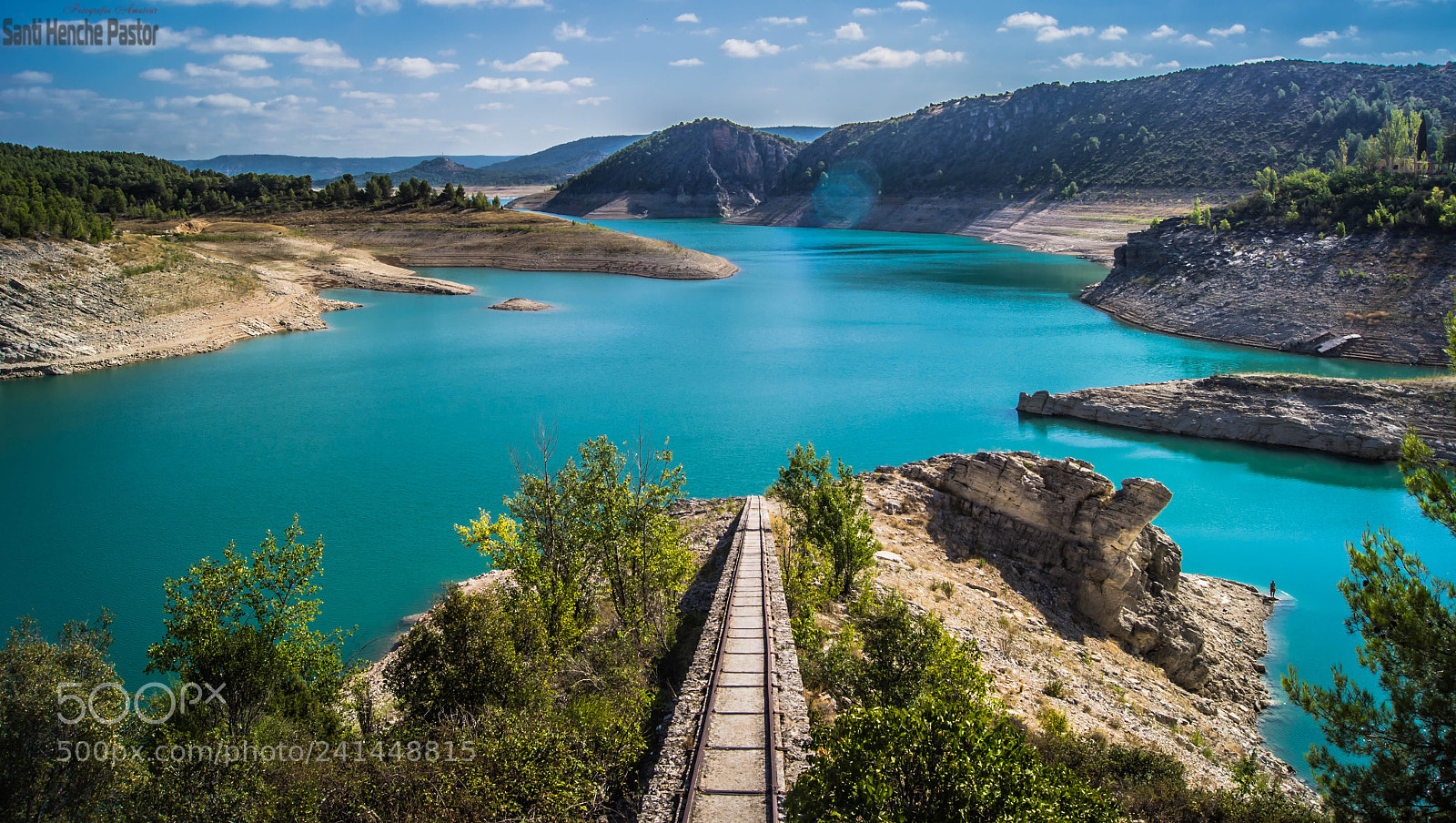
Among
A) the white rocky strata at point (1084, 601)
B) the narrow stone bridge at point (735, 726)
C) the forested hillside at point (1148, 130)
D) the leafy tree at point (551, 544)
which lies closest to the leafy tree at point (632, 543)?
the leafy tree at point (551, 544)

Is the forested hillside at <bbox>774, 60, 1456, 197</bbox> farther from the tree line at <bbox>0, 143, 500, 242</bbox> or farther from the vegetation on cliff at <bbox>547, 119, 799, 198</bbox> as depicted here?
the tree line at <bbox>0, 143, 500, 242</bbox>

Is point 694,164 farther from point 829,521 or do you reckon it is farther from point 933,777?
point 933,777

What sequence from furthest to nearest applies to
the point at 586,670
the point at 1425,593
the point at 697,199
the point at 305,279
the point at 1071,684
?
the point at 697,199 < the point at 305,279 < the point at 1071,684 < the point at 586,670 < the point at 1425,593

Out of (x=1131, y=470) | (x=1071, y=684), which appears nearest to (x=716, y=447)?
(x=1131, y=470)

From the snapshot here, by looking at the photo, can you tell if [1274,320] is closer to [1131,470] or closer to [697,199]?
[1131,470]

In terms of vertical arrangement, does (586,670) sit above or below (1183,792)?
above

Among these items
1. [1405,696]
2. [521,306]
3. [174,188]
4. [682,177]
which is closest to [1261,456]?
[1405,696]
